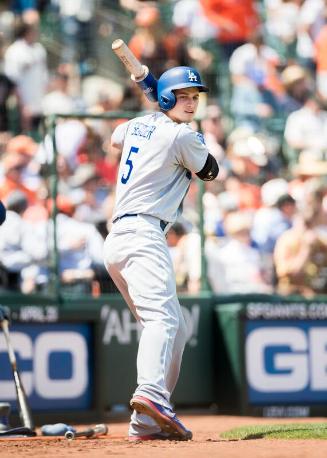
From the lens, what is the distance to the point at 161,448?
246 inches

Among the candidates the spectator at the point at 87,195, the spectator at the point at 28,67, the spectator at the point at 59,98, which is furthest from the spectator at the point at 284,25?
the spectator at the point at 87,195

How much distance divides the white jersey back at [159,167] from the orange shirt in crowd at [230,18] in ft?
28.1

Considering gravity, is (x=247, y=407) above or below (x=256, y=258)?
below

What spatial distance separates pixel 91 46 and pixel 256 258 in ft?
16.7

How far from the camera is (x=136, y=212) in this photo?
22.9ft

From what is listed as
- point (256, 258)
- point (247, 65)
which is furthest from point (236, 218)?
point (247, 65)

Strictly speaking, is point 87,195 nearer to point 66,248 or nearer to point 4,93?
point 66,248

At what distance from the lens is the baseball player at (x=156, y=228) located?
6688mm

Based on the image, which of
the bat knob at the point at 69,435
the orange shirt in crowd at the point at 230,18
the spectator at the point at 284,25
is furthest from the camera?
the spectator at the point at 284,25

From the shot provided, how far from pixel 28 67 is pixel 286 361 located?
214 inches

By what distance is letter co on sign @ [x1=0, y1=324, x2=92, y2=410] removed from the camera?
380 inches

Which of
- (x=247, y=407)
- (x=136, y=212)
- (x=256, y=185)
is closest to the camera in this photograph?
(x=136, y=212)

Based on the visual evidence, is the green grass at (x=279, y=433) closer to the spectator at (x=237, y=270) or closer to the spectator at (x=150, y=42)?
the spectator at (x=237, y=270)

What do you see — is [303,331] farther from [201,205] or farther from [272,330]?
[201,205]
